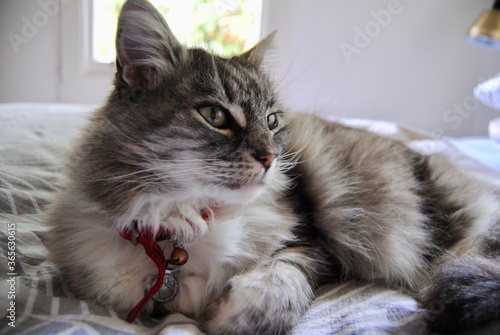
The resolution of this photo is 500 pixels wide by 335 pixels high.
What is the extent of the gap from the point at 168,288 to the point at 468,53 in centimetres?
364

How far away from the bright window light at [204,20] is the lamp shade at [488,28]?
1595mm

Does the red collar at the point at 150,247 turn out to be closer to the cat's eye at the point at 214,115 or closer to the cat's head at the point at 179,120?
the cat's head at the point at 179,120

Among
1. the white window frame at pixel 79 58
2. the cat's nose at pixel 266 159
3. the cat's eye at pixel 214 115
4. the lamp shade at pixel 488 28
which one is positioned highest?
the lamp shade at pixel 488 28

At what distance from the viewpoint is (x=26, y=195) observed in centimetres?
134

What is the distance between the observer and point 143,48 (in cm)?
95

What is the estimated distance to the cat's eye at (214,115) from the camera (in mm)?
911

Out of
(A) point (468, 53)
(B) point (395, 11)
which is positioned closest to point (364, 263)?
(B) point (395, 11)

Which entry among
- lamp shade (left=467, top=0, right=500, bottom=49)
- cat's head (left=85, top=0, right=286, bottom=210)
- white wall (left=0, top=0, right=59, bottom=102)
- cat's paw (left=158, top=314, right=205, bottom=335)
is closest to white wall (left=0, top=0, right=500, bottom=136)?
white wall (left=0, top=0, right=59, bottom=102)

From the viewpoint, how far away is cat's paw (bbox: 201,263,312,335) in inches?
32.5

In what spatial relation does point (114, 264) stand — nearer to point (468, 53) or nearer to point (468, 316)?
point (468, 316)

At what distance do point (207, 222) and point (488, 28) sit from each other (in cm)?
275

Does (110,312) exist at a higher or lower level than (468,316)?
lower

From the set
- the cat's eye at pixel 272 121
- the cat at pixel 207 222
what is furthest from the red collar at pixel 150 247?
the cat's eye at pixel 272 121

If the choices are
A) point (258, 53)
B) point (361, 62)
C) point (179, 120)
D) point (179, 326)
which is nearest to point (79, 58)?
point (361, 62)
